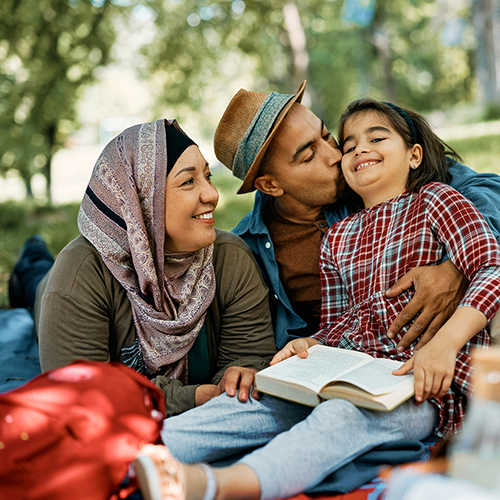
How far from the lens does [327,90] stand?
119 ft

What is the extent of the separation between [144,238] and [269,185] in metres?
1.01

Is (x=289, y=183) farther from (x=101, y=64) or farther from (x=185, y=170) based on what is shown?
(x=101, y=64)

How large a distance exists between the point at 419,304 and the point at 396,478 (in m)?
1.14

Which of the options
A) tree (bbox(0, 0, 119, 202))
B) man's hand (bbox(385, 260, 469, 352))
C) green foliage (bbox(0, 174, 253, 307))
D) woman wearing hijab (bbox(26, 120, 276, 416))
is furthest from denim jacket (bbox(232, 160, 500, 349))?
tree (bbox(0, 0, 119, 202))

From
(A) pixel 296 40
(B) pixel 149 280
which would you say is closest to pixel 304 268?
(B) pixel 149 280

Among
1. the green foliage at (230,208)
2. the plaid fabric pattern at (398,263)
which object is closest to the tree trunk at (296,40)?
the green foliage at (230,208)

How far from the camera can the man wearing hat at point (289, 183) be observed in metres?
3.11

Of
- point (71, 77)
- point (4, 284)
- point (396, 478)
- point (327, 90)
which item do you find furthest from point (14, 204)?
point (327, 90)

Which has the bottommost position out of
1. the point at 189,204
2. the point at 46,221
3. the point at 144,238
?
the point at 46,221

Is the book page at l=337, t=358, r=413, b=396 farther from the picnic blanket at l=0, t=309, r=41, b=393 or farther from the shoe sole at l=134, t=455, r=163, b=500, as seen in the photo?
the picnic blanket at l=0, t=309, r=41, b=393

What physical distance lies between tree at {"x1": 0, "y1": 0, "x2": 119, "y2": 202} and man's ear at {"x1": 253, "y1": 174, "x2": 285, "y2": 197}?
730 cm

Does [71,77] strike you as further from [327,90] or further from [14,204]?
[327,90]

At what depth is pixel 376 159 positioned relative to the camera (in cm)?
280

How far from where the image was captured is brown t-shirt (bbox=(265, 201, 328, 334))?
3.25 meters
